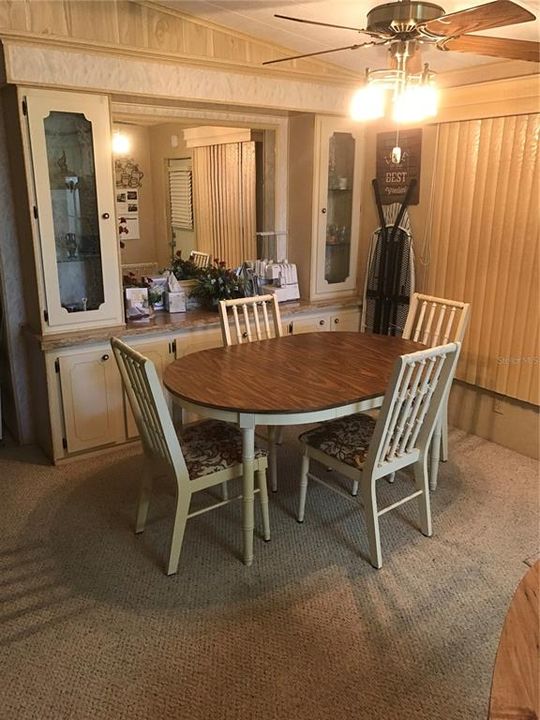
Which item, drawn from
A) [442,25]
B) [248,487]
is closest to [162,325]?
[248,487]

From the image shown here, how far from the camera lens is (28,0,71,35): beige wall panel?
2684mm

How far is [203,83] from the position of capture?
10.8ft

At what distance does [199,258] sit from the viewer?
4.02 metres

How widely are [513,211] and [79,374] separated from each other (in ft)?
8.74

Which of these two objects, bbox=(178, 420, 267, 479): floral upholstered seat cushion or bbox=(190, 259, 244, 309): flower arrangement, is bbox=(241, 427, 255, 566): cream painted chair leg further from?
bbox=(190, 259, 244, 309): flower arrangement

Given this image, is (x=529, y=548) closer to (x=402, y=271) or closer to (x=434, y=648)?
(x=434, y=648)

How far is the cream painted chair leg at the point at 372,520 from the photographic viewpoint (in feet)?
7.84

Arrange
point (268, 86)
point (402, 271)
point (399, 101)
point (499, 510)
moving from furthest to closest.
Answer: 1. point (402, 271)
2. point (268, 86)
3. point (499, 510)
4. point (399, 101)

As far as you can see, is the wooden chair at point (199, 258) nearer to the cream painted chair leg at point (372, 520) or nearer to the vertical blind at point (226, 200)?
the vertical blind at point (226, 200)

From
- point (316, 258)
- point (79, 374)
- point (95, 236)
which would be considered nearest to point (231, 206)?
point (316, 258)

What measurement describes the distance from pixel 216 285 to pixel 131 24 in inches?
61.9

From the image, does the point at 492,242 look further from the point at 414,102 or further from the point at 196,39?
the point at 196,39

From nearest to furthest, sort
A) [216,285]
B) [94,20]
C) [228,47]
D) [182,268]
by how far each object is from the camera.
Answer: [94,20]
[228,47]
[216,285]
[182,268]

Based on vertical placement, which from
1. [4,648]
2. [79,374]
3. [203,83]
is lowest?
[4,648]
